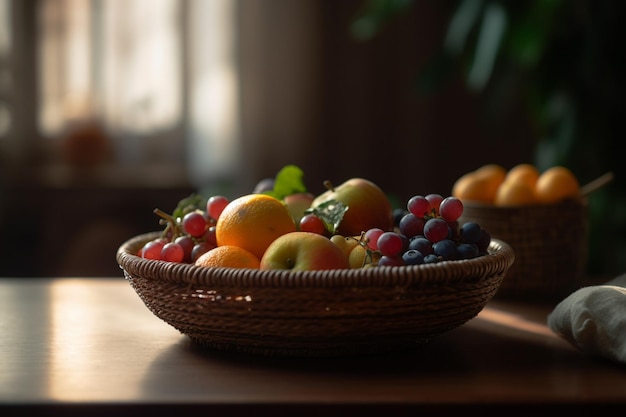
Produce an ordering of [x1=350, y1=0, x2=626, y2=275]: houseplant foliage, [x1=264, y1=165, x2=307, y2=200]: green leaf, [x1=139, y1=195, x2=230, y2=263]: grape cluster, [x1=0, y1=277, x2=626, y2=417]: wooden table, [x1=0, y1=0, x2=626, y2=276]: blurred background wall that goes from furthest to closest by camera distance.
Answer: [x1=0, y1=0, x2=626, y2=276]: blurred background wall
[x1=350, y1=0, x2=626, y2=275]: houseplant foliage
[x1=264, y1=165, x2=307, y2=200]: green leaf
[x1=139, y1=195, x2=230, y2=263]: grape cluster
[x1=0, y1=277, x2=626, y2=417]: wooden table

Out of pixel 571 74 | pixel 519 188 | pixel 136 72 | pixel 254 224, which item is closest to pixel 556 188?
pixel 519 188

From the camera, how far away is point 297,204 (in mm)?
1010

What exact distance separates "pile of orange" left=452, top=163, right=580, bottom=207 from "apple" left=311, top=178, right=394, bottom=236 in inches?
9.7

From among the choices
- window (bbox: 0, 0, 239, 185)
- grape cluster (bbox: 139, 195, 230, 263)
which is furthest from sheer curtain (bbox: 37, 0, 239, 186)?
grape cluster (bbox: 139, 195, 230, 263)

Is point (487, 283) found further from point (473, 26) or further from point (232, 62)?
point (232, 62)

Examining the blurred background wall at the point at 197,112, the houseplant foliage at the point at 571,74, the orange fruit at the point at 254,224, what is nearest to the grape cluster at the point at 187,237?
the orange fruit at the point at 254,224

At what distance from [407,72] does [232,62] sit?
0.65m

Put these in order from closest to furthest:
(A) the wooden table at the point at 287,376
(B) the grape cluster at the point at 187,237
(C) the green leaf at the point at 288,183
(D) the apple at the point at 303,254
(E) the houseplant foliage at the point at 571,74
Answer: (A) the wooden table at the point at 287,376 → (D) the apple at the point at 303,254 → (B) the grape cluster at the point at 187,237 → (C) the green leaf at the point at 288,183 → (E) the houseplant foliage at the point at 571,74

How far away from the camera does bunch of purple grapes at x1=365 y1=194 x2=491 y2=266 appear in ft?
2.68

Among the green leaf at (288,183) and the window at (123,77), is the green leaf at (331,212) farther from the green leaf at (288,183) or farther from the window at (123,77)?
the window at (123,77)

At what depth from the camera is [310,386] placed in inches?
29.0

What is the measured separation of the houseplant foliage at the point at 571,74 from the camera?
205cm

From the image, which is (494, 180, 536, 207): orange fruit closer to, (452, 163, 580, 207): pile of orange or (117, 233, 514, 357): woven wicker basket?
(452, 163, 580, 207): pile of orange

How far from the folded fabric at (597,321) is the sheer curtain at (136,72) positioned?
2.22 meters
